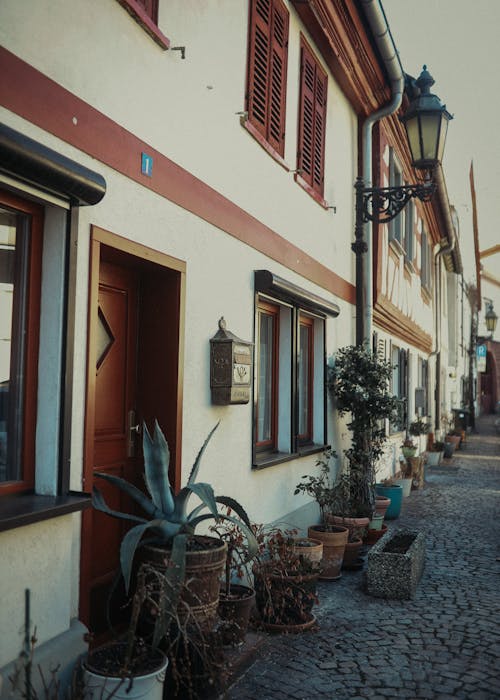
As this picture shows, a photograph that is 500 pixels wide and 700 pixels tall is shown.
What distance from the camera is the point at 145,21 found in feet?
13.0

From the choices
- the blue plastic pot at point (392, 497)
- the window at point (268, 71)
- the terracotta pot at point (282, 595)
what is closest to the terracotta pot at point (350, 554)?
the terracotta pot at point (282, 595)

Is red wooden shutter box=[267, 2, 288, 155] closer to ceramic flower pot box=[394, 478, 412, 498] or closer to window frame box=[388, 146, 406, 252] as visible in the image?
window frame box=[388, 146, 406, 252]

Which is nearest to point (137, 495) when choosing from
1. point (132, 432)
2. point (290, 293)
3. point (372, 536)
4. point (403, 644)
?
point (132, 432)

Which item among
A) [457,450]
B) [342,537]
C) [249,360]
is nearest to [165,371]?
[249,360]

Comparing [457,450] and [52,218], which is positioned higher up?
[52,218]

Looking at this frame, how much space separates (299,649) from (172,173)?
298 cm

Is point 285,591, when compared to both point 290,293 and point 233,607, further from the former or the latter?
point 290,293

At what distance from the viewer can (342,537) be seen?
6.02 m

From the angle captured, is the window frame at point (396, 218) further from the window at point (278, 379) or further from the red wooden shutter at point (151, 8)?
the red wooden shutter at point (151, 8)

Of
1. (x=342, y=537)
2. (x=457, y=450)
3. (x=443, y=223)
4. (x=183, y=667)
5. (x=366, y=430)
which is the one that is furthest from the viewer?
(x=457, y=450)

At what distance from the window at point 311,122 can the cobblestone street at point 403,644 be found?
390 centimetres

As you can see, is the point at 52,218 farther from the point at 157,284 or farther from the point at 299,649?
the point at 299,649

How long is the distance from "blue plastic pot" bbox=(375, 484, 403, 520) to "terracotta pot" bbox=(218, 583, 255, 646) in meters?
4.88

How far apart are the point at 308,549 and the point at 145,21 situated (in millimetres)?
3705
